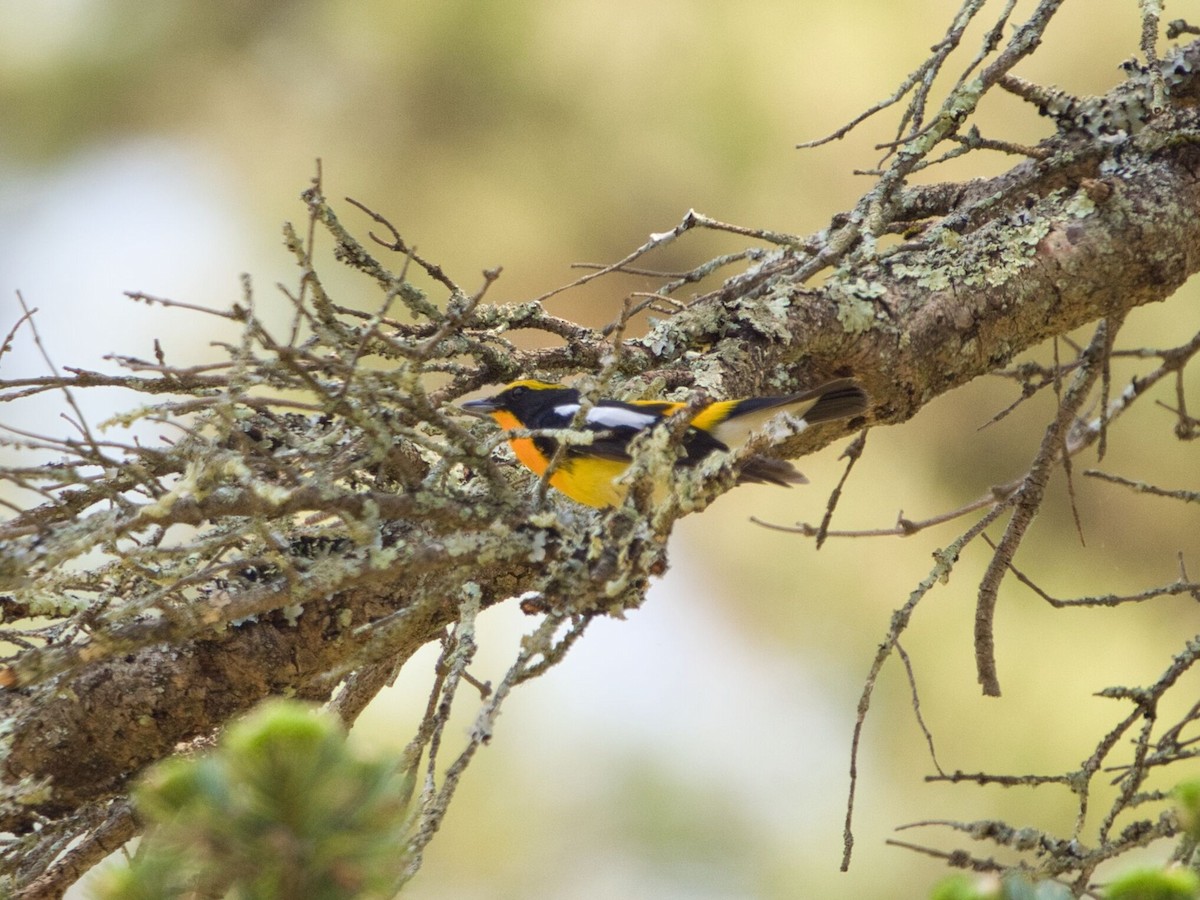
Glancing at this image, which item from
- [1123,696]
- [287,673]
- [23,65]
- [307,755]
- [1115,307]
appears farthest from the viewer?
[23,65]

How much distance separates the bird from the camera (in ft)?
9.11

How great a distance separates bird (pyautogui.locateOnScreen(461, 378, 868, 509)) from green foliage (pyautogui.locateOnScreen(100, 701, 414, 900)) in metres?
1.34

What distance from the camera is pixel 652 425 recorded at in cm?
243

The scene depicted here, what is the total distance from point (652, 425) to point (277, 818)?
4.69 ft

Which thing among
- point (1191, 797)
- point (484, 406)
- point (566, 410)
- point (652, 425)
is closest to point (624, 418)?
point (652, 425)

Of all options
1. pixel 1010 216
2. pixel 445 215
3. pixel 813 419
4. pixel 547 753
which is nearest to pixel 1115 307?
pixel 1010 216

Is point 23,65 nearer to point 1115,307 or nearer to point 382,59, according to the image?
point 382,59

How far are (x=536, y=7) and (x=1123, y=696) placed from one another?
4.01 metres

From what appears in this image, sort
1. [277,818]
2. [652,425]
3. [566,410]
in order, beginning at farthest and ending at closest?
[566,410], [652,425], [277,818]

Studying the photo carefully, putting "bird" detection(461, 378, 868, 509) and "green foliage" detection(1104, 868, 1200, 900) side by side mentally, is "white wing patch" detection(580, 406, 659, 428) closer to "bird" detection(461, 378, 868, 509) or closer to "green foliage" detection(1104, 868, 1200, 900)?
"bird" detection(461, 378, 868, 509)

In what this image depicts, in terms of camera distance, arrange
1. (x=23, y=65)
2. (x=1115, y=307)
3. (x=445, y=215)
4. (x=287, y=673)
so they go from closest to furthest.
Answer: (x=287, y=673) < (x=1115, y=307) < (x=445, y=215) < (x=23, y=65)

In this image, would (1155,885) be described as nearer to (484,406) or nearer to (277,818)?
(277,818)

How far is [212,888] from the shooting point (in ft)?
3.82

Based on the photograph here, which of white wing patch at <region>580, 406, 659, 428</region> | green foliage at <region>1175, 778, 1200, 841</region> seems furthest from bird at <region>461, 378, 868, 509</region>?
green foliage at <region>1175, 778, 1200, 841</region>
